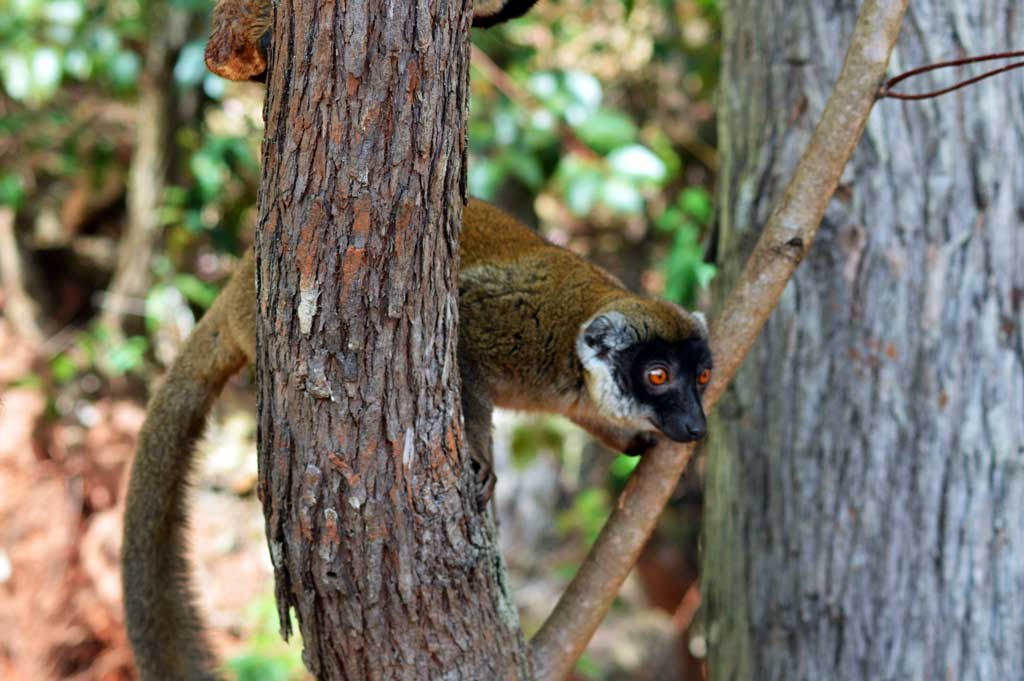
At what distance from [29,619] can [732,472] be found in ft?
17.6

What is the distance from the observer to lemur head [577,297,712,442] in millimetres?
3549

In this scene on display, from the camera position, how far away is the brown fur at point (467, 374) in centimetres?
338

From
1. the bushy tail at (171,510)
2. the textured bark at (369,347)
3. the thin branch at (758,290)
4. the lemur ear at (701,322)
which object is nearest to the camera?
the textured bark at (369,347)

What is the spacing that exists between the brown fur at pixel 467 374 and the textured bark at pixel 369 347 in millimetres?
795

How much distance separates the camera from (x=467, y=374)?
11.3ft

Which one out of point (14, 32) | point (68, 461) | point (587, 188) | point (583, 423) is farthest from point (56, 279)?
point (583, 423)

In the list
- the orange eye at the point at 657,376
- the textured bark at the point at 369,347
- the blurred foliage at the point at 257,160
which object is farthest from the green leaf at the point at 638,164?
the textured bark at the point at 369,347

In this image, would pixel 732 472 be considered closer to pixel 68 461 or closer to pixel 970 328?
pixel 970 328

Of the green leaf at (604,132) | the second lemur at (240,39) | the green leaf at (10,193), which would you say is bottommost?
the green leaf at (10,193)

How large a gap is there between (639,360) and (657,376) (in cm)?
9

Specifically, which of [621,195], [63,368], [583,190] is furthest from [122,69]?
[621,195]

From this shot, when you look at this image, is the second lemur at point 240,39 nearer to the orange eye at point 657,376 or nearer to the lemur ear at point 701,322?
the orange eye at point 657,376

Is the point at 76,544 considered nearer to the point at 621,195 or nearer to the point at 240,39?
the point at 621,195

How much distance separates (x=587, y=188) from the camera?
208 inches
